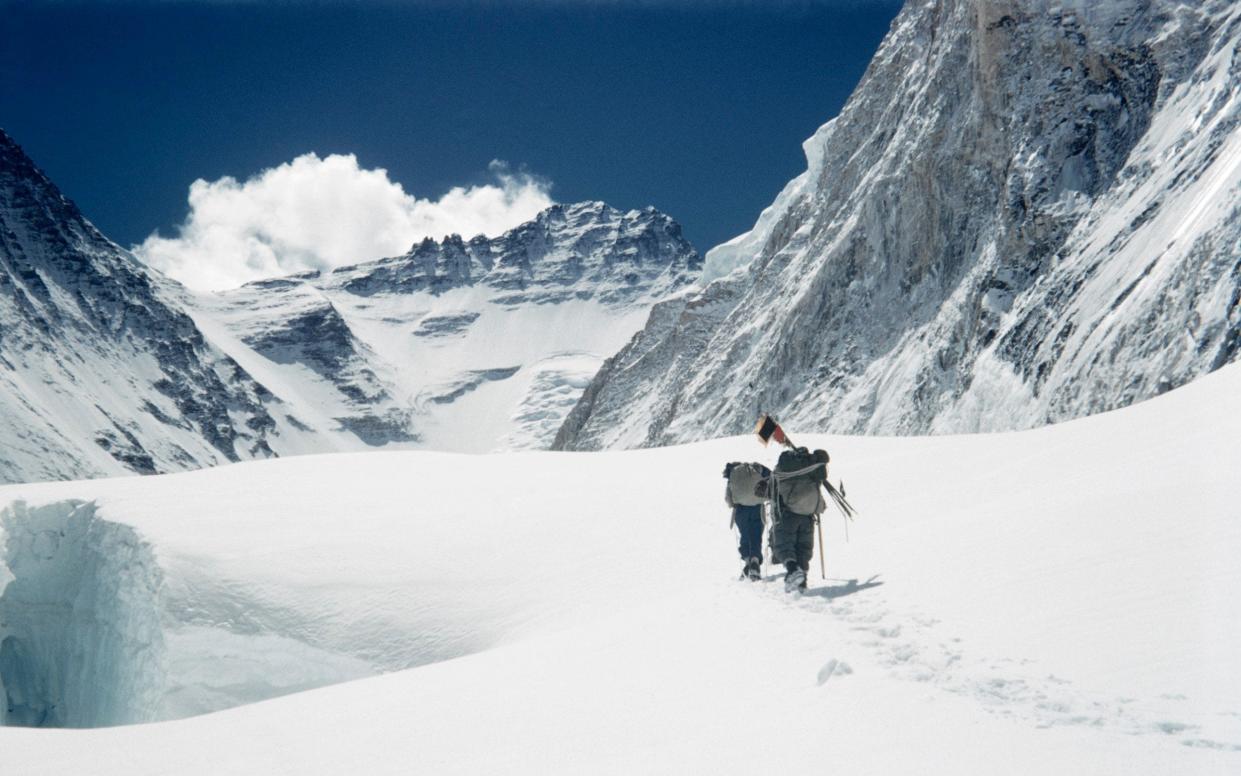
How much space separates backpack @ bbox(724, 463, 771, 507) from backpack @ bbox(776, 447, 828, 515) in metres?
0.87

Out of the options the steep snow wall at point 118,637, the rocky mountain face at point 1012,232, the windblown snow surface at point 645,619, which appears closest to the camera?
the windblown snow surface at point 645,619

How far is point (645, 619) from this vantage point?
297 inches

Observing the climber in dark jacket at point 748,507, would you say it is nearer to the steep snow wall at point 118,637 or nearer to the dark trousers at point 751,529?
the dark trousers at point 751,529

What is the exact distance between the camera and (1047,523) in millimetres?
7066

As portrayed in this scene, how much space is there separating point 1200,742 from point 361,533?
11258mm

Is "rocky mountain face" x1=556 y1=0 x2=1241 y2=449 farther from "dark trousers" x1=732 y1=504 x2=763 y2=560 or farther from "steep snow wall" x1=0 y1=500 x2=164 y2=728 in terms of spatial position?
"steep snow wall" x1=0 y1=500 x2=164 y2=728

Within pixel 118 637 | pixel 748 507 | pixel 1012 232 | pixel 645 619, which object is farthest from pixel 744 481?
pixel 1012 232

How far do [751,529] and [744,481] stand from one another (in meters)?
0.55

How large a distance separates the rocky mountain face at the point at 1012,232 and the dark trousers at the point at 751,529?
23.4 m

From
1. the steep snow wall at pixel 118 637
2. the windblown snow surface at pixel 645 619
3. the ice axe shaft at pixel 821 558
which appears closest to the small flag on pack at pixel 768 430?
the ice axe shaft at pixel 821 558

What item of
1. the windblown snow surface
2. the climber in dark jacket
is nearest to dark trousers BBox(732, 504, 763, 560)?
the climber in dark jacket

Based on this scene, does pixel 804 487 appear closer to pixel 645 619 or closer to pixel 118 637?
pixel 645 619

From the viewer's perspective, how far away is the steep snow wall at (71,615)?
1301cm

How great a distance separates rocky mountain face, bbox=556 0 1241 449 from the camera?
3250cm
